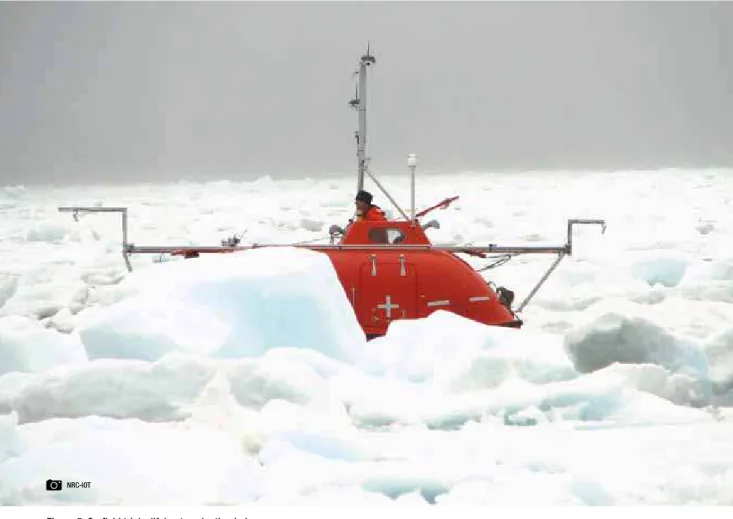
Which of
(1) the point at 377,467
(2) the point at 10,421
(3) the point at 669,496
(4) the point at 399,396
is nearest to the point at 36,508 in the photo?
(2) the point at 10,421

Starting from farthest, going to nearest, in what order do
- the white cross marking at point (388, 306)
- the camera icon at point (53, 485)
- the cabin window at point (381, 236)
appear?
the cabin window at point (381, 236), the white cross marking at point (388, 306), the camera icon at point (53, 485)

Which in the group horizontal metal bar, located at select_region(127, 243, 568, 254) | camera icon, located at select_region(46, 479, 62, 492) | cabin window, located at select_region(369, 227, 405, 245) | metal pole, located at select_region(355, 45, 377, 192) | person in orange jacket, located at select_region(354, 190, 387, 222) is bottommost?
camera icon, located at select_region(46, 479, 62, 492)

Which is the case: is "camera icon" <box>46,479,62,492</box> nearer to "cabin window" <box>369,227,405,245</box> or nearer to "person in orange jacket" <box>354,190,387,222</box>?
"cabin window" <box>369,227,405,245</box>

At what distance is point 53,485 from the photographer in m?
2.95

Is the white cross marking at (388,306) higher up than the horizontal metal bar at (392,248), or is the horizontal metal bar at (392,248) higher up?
the horizontal metal bar at (392,248)

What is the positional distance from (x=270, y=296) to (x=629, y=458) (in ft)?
6.40

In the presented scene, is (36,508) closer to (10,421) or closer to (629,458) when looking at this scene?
(10,421)

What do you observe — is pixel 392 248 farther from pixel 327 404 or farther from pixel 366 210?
pixel 327 404

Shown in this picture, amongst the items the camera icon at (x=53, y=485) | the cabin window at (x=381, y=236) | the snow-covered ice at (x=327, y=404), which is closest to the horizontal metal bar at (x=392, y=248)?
the cabin window at (x=381, y=236)

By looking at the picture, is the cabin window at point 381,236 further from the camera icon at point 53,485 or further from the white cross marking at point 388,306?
the camera icon at point 53,485

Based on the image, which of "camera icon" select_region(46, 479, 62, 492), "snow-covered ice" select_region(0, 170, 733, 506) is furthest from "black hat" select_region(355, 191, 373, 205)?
"camera icon" select_region(46, 479, 62, 492)

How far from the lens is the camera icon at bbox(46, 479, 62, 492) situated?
2.95 metres

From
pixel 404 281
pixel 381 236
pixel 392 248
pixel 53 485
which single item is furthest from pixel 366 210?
pixel 53 485

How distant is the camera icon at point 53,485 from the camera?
2.95m
